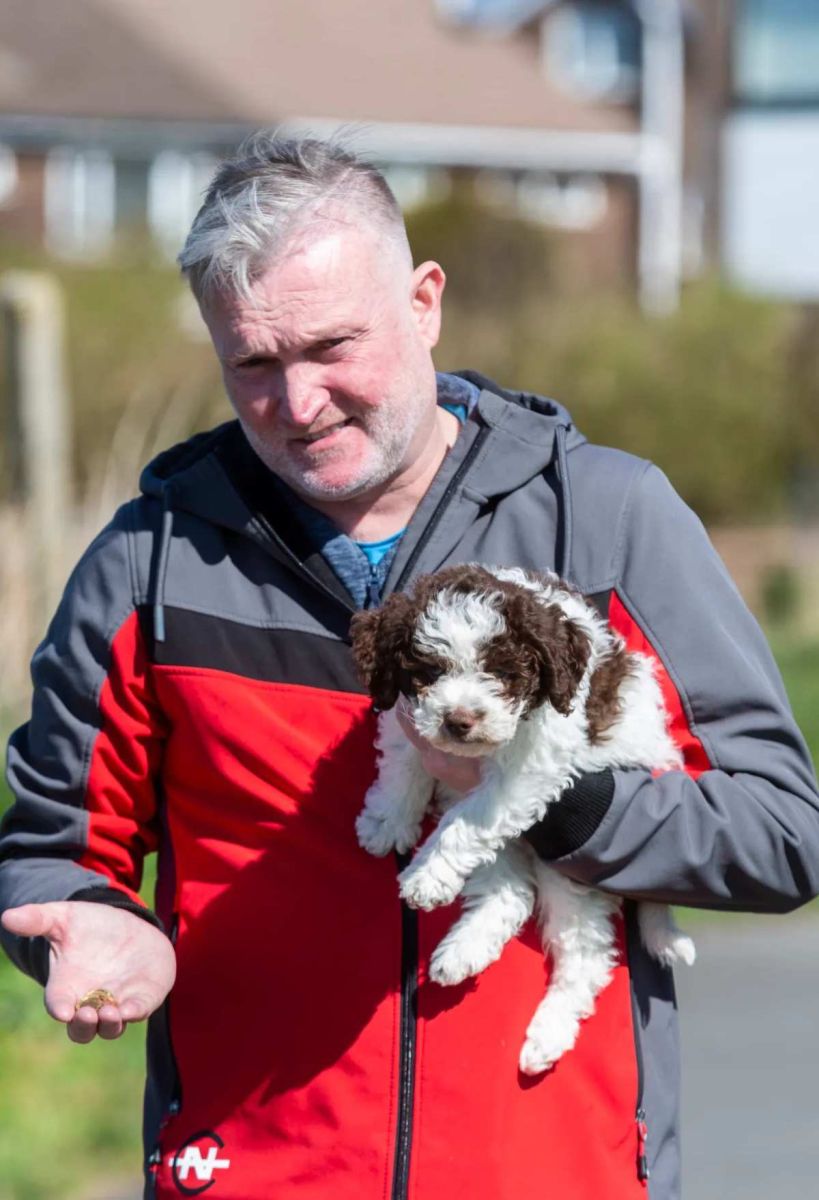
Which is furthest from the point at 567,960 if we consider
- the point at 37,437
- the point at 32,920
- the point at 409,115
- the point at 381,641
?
the point at 409,115

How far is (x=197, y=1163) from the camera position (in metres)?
3.09

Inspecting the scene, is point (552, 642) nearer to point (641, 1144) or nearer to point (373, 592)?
point (373, 592)

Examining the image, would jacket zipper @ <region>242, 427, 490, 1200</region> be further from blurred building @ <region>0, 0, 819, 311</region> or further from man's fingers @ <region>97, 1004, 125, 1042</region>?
blurred building @ <region>0, 0, 819, 311</region>

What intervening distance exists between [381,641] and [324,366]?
477 millimetres

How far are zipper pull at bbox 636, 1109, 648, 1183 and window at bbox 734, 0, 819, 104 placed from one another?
39.6 metres

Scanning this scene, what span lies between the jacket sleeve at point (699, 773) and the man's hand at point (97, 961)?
676 millimetres

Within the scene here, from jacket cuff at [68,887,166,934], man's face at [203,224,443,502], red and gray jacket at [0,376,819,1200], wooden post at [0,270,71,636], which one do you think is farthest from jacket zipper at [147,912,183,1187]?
wooden post at [0,270,71,636]

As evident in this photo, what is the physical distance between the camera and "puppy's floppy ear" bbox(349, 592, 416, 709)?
304cm

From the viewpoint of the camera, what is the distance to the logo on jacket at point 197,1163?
3.07 meters

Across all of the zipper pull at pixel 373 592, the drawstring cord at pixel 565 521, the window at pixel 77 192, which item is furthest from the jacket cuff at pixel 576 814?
the window at pixel 77 192

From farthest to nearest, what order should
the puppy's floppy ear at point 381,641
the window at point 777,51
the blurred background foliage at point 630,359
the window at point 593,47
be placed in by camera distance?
the window at point 593,47, the window at point 777,51, the blurred background foliage at point 630,359, the puppy's floppy ear at point 381,641

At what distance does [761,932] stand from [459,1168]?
6.79 meters

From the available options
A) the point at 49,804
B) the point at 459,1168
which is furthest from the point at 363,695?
the point at 459,1168

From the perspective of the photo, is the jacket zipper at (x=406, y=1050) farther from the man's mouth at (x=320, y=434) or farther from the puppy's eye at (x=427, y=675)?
the man's mouth at (x=320, y=434)
